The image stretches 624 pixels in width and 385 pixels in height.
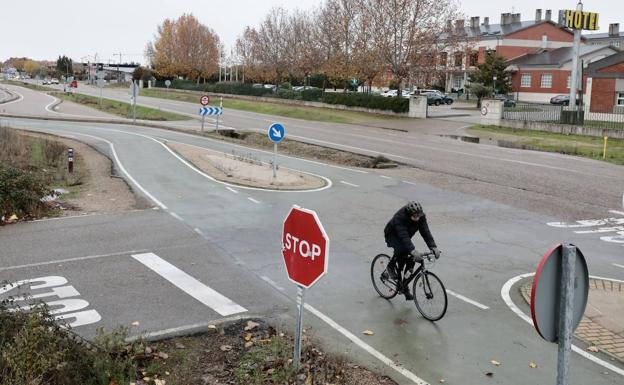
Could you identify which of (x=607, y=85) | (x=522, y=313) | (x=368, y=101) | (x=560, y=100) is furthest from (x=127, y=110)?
(x=522, y=313)

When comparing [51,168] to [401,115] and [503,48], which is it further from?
[503,48]

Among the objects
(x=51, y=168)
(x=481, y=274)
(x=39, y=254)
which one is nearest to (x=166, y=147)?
(x=51, y=168)

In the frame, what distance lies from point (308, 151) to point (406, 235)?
2247 cm

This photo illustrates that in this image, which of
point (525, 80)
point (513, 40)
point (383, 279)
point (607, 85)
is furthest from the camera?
point (513, 40)

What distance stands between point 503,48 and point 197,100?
1571 inches

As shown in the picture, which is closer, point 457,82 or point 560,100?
point 560,100

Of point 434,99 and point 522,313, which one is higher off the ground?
point 434,99

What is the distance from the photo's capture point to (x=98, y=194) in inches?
721

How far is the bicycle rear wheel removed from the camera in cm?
926

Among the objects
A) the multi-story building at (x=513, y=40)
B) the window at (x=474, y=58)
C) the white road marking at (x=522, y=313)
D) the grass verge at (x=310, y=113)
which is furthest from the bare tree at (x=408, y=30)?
the white road marking at (x=522, y=313)

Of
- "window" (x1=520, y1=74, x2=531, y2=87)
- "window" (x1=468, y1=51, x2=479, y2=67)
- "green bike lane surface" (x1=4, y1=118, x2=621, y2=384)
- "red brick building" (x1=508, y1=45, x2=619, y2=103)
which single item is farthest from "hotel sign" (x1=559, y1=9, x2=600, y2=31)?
"window" (x1=520, y1=74, x2=531, y2=87)

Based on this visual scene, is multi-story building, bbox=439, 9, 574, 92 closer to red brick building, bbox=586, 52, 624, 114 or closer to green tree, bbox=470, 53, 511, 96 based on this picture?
green tree, bbox=470, 53, 511, 96

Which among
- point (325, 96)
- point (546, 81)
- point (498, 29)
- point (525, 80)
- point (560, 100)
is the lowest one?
point (325, 96)

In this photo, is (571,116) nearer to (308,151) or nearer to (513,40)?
(308,151)
